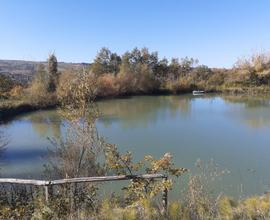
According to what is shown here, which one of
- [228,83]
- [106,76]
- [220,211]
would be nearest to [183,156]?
[220,211]

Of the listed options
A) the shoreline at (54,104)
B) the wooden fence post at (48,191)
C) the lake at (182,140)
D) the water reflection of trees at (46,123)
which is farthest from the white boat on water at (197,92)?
the wooden fence post at (48,191)

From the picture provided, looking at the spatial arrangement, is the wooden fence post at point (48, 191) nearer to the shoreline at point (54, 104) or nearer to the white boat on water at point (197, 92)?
the shoreline at point (54, 104)

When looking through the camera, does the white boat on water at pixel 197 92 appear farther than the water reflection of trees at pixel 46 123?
Yes

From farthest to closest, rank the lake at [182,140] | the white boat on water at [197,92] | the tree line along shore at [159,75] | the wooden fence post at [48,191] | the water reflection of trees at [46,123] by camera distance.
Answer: the white boat on water at [197,92]
the tree line along shore at [159,75]
the water reflection of trees at [46,123]
the lake at [182,140]
the wooden fence post at [48,191]

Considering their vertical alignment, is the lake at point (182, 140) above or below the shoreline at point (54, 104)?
below

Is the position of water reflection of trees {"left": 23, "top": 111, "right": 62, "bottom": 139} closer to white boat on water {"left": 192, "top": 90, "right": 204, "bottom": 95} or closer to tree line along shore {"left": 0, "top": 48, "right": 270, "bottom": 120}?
tree line along shore {"left": 0, "top": 48, "right": 270, "bottom": 120}

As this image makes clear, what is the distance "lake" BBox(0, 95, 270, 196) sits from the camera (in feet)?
26.5

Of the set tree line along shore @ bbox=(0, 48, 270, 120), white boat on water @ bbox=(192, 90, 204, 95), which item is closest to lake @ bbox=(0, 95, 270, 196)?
tree line along shore @ bbox=(0, 48, 270, 120)

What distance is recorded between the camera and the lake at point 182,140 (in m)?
8.08

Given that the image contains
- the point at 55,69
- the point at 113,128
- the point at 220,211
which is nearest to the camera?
the point at 220,211

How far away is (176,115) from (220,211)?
51.2ft

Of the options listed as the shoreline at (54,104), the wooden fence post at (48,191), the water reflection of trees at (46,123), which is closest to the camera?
the wooden fence post at (48,191)

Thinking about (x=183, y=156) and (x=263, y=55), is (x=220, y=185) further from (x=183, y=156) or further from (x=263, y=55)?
(x=263, y=55)

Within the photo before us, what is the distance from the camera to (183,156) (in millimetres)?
9453
